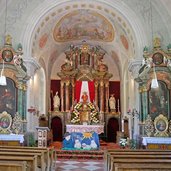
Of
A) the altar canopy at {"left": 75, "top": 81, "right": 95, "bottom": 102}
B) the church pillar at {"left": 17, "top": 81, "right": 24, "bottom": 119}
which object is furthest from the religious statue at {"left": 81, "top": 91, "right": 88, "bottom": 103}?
the church pillar at {"left": 17, "top": 81, "right": 24, "bottom": 119}

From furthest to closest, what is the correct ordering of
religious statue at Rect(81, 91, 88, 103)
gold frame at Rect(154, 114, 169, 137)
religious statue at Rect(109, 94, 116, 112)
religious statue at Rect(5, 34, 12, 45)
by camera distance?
religious statue at Rect(109, 94, 116, 112) < religious statue at Rect(81, 91, 88, 103) < religious statue at Rect(5, 34, 12, 45) < gold frame at Rect(154, 114, 169, 137)

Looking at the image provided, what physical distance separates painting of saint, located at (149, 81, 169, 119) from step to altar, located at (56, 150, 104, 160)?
2768 mm

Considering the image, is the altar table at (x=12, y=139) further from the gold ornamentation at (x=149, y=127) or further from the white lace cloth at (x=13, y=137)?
the gold ornamentation at (x=149, y=127)

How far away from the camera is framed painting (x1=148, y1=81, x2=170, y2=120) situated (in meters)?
12.5

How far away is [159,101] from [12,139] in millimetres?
6137

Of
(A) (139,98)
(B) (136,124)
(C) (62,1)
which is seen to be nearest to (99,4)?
(C) (62,1)

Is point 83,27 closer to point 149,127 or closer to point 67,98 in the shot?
point 67,98

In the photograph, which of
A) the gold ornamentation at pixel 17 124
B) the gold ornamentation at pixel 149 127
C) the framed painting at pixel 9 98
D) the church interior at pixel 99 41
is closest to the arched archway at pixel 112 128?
the church interior at pixel 99 41

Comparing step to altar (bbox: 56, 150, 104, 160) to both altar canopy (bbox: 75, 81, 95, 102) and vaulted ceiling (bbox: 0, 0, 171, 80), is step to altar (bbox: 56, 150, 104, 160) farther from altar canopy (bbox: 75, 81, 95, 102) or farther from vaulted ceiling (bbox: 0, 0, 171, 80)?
altar canopy (bbox: 75, 81, 95, 102)

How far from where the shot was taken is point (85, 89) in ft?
63.1

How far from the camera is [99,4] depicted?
1392cm

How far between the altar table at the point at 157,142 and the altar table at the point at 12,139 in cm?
478

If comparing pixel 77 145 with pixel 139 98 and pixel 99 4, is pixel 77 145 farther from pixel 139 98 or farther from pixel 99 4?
pixel 99 4

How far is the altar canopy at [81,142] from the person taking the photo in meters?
13.4
